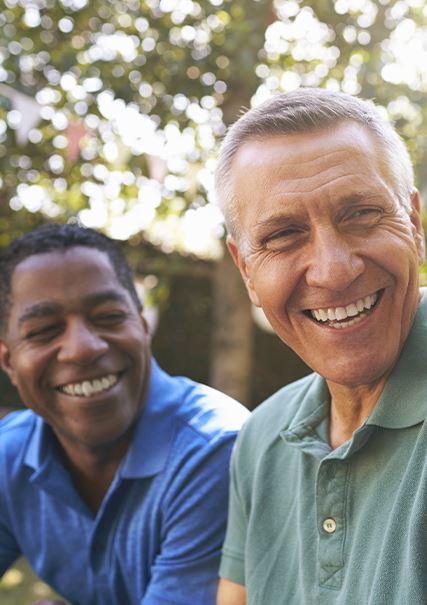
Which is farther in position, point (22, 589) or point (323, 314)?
point (22, 589)

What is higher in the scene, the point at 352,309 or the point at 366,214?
the point at 366,214

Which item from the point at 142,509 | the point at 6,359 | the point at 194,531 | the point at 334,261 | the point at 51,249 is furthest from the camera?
the point at 6,359

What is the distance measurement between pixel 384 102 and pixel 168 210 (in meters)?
1.53

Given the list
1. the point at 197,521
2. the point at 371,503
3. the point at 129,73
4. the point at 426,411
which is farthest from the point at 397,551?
the point at 129,73

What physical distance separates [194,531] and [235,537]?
29 cm

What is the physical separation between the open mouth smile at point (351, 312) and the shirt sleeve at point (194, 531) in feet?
3.04

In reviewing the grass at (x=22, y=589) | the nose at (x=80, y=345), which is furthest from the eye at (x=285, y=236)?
the grass at (x=22, y=589)

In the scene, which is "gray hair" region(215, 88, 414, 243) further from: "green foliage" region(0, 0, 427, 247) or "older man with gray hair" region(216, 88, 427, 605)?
"green foliage" region(0, 0, 427, 247)

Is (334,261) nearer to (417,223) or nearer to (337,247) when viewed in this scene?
(337,247)

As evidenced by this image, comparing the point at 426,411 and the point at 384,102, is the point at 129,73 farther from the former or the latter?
the point at 426,411

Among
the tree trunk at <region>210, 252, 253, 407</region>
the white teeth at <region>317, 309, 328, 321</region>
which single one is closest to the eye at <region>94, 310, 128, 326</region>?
the white teeth at <region>317, 309, 328, 321</region>

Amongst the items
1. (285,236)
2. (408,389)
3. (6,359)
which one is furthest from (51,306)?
(408,389)

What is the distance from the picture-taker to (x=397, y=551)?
1477 millimetres

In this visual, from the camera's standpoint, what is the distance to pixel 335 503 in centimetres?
166
